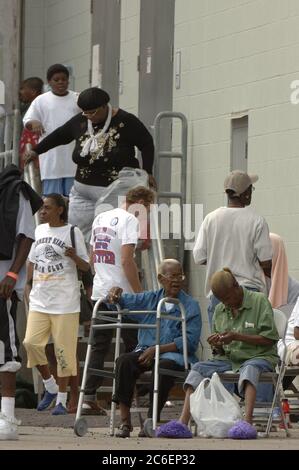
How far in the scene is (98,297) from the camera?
1394 centimetres

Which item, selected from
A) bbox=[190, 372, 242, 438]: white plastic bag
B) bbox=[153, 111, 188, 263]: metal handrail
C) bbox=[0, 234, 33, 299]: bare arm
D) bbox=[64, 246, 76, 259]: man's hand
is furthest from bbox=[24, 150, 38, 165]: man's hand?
bbox=[190, 372, 242, 438]: white plastic bag

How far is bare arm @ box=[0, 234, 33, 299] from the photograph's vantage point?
38.0 ft

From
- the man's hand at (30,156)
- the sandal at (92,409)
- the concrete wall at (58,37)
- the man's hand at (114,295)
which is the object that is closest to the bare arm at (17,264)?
the man's hand at (114,295)

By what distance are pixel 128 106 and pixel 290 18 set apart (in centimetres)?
411

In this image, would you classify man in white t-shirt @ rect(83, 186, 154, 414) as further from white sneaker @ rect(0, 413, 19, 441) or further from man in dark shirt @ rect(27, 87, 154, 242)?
white sneaker @ rect(0, 413, 19, 441)

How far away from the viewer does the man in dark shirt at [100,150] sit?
619 inches

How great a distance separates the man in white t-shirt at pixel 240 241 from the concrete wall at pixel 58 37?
8.02 m

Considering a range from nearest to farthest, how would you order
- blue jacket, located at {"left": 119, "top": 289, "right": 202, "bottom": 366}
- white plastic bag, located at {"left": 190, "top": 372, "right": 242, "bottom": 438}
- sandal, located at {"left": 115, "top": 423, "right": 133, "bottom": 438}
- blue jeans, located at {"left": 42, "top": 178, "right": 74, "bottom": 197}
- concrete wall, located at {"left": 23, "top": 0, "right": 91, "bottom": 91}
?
white plastic bag, located at {"left": 190, "top": 372, "right": 242, "bottom": 438} < sandal, located at {"left": 115, "top": 423, "right": 133, "bottom": 438} < blue jacket, located at {"left": 119, "top": 289, "right": 202, "bottom": 366} < blue jeans, located at {"left": 42, "top": 178, "right": 74, "bottom": 197} < concrete wall, located at {"left": 23, "top": 0, "right": 91, "bottom": 91}

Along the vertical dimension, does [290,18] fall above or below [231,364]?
above

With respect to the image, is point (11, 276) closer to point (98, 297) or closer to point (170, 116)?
point (98, 297)

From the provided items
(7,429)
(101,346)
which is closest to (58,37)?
Result: (101,346)

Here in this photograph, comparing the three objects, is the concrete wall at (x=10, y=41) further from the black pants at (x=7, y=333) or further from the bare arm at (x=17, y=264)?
the black pants at (x=7, y=333)

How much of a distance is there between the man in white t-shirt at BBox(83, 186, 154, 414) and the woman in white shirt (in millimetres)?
545
